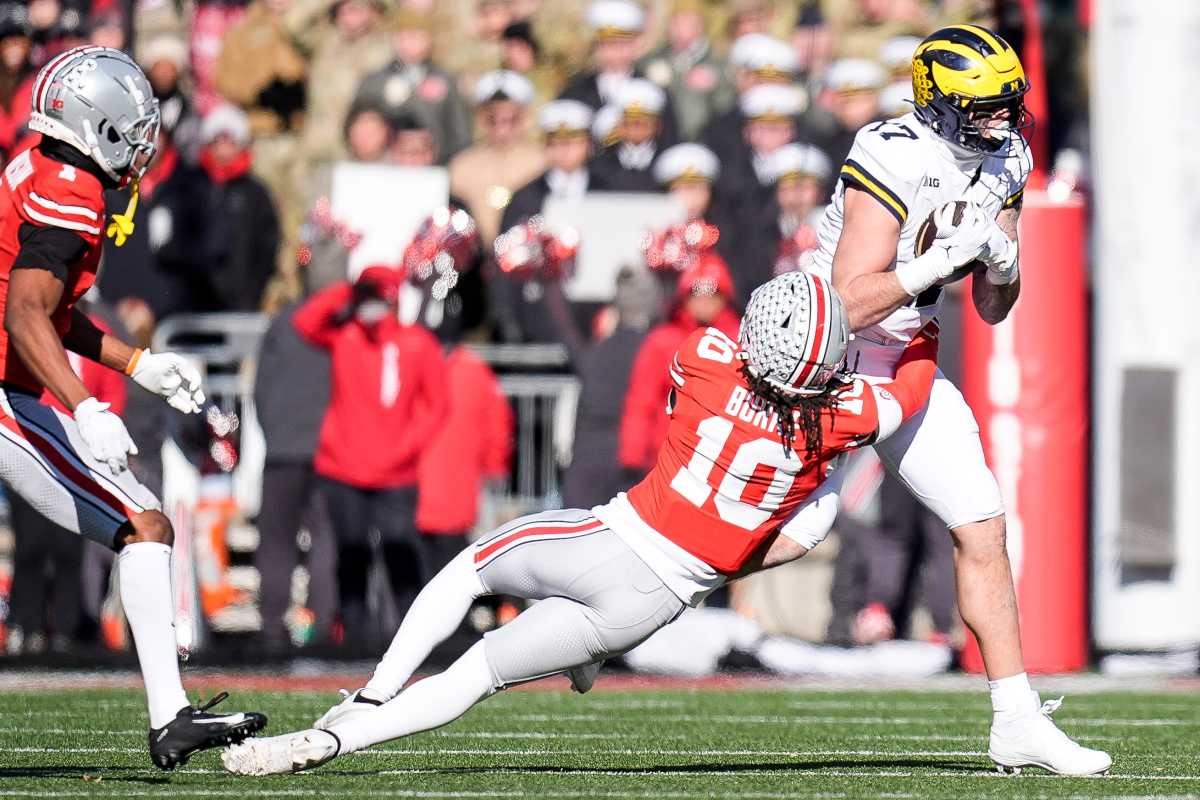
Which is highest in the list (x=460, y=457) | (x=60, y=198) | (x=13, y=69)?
(x=13, y=69)

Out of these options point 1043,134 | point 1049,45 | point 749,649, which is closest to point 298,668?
point 749,649

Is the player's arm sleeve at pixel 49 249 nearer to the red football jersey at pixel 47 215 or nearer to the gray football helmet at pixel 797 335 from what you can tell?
the red football jersey at pixel 47 215

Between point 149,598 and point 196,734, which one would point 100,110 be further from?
point 196,734

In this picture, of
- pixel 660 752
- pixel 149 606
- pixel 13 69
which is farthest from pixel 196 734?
pixel 13 69

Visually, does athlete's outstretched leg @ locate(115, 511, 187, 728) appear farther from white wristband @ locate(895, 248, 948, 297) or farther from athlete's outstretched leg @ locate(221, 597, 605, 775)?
white wristband @ locate(895, 248, 948, 297)

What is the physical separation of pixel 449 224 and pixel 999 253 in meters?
5.63

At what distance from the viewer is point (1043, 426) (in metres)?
9.97

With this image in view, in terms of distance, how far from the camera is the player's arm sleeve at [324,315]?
1033 cm

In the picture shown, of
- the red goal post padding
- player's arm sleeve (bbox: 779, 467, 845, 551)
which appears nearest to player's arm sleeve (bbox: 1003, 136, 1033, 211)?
player's arm sleeve (bbox: 779, 467, 845, 551)

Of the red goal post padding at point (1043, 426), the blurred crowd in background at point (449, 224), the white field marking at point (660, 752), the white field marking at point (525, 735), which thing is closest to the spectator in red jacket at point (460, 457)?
the blurred crowd in background at point (449, 224)

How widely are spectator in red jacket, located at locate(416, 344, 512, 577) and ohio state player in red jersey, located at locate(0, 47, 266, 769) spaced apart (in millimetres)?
4764

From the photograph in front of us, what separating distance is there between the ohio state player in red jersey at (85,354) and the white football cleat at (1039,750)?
6.35 feet

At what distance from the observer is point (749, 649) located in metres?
9.77

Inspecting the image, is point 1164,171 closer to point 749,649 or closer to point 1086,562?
point 1086,562
